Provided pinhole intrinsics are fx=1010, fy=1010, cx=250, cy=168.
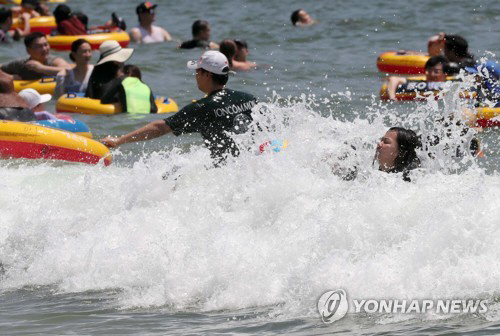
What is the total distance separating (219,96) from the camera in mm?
7023

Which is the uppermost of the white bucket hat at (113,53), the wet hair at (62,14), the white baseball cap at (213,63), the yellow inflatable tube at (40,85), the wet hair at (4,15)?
the wet hair at (4,15)

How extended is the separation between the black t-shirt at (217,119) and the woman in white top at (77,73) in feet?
18.9

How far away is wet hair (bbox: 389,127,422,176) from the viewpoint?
6.38 metres

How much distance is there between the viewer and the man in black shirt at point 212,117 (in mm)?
6945

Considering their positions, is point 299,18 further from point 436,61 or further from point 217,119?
point 217,119

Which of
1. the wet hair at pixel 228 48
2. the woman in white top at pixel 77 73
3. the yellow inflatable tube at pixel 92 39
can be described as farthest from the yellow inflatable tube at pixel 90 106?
the yellow inflatable tube at pixel 92 39

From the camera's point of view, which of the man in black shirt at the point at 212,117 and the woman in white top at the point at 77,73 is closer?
the man in black shirt at the point at 212,117

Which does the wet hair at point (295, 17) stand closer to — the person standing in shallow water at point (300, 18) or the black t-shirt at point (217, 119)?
the person standing in shallow water at point (300, 18)

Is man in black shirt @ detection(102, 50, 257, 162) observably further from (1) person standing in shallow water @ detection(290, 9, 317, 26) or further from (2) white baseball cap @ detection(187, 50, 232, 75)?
(1) person standing in shallow water @ detection(290, 9, 317, 26)

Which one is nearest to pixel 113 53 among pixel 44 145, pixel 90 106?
pixel 90 106

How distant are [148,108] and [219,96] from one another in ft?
16.1

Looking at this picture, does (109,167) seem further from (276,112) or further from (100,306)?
(100,306)

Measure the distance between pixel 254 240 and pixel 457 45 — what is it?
257 inches

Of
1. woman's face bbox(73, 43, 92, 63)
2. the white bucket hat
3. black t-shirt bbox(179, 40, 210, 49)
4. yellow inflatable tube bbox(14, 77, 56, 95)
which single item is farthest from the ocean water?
black t-shirt bbox(179, 40, 210, 49)
